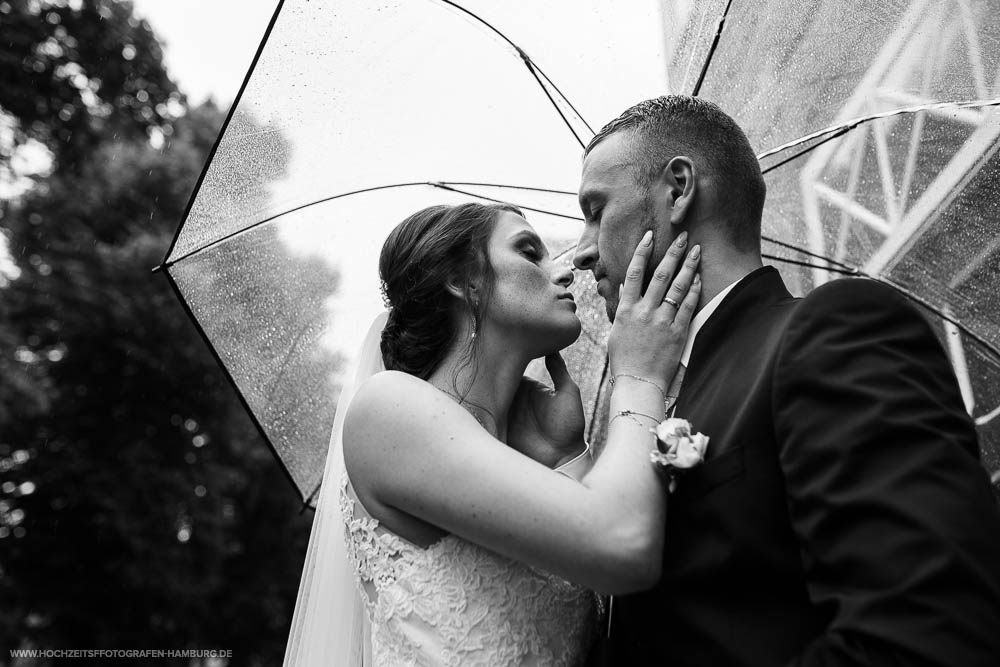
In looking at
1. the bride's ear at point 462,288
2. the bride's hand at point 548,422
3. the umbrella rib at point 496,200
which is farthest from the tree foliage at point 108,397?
the bride's ear at point 462,288

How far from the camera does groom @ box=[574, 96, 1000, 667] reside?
65.5 inches

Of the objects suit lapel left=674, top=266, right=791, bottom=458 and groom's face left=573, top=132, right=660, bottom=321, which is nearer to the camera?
suit lapel left=674, top=266, right=791, bottom=458

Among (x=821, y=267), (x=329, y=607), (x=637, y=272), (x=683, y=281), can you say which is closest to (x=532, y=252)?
(x=637, y=272)

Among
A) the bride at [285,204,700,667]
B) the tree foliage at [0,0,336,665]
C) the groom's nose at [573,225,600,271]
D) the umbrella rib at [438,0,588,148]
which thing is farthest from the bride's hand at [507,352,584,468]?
the tree foliage at [0,0,336,665]

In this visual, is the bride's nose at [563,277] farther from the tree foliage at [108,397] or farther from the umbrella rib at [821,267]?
the tree foliage at [108,397]

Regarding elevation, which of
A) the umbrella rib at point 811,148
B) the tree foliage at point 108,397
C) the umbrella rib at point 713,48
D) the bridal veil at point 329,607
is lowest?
the tree foliage at point 108,397

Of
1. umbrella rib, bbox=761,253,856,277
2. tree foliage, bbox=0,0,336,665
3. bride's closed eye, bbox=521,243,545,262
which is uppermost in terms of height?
umbrella rib, bbox=761,253,856,277

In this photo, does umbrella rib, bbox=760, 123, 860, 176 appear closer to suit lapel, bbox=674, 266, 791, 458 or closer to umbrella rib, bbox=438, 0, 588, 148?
umbrella rib, bbox=438, 0, 588, 148

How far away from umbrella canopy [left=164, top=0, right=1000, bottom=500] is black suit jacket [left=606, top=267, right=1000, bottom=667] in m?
1.42

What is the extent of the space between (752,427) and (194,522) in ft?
61.5

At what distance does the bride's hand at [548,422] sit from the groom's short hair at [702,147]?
111 cm

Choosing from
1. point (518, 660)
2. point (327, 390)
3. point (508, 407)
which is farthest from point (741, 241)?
point (327, 390)

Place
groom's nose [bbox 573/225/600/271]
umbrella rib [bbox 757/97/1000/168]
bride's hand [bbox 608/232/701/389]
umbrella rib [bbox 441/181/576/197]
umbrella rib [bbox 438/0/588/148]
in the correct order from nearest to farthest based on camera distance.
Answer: bride's hand [bbox 608/232/701/389] < groom's nose [bbox 573/225/600/271] < umbrella rib [bbox 757/97/1000/168] < umbrella rib [bbox 438/0/588/148] < umbrella rib [bbox 441/181/576/197]

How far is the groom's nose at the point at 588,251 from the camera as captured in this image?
117 inches
